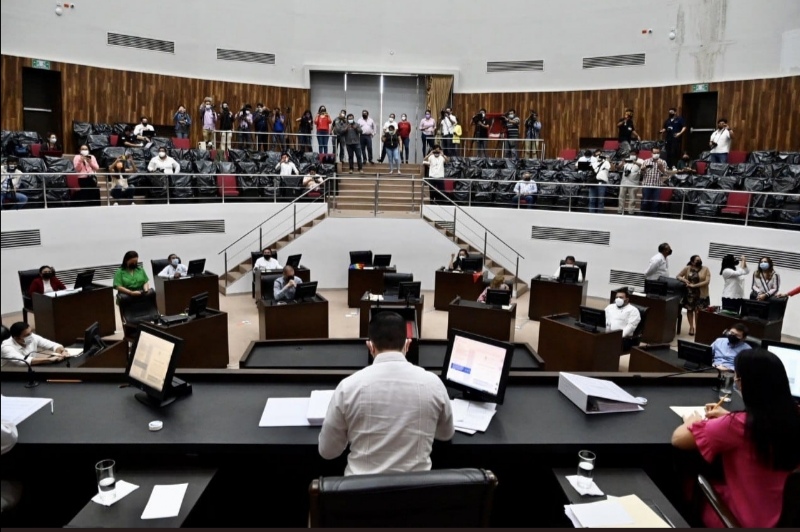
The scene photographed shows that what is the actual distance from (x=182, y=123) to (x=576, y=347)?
11.8 meters

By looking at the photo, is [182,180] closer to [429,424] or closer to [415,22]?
[415,22]

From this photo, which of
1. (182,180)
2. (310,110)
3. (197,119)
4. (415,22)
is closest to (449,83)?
(415,22)

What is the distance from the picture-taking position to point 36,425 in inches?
120

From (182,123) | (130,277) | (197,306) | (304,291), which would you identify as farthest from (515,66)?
(197,306)

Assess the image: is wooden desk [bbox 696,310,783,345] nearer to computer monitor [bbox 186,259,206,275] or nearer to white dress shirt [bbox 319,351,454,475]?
white dress shirt [bbox 319,351,454,475]

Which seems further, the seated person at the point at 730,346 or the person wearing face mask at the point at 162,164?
the person wearing face mask at the point at 162,164

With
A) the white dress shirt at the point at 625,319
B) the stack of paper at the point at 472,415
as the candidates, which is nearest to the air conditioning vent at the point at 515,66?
the white dress shirt at the point at 625,319

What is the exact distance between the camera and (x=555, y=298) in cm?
1009

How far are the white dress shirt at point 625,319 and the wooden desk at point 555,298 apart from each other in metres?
2.01

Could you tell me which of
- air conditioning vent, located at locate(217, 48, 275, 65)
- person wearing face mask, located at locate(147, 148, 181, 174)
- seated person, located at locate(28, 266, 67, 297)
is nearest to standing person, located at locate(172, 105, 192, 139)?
air conditioning vent, located at locate(217, 48, 275, 65)

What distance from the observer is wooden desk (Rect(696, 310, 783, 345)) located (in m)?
7.45

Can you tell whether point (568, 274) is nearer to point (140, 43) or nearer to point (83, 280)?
point (83, 280)

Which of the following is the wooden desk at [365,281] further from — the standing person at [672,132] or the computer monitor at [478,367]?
the standing person at [672,132]

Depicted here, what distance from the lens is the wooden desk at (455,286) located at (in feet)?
34.8
